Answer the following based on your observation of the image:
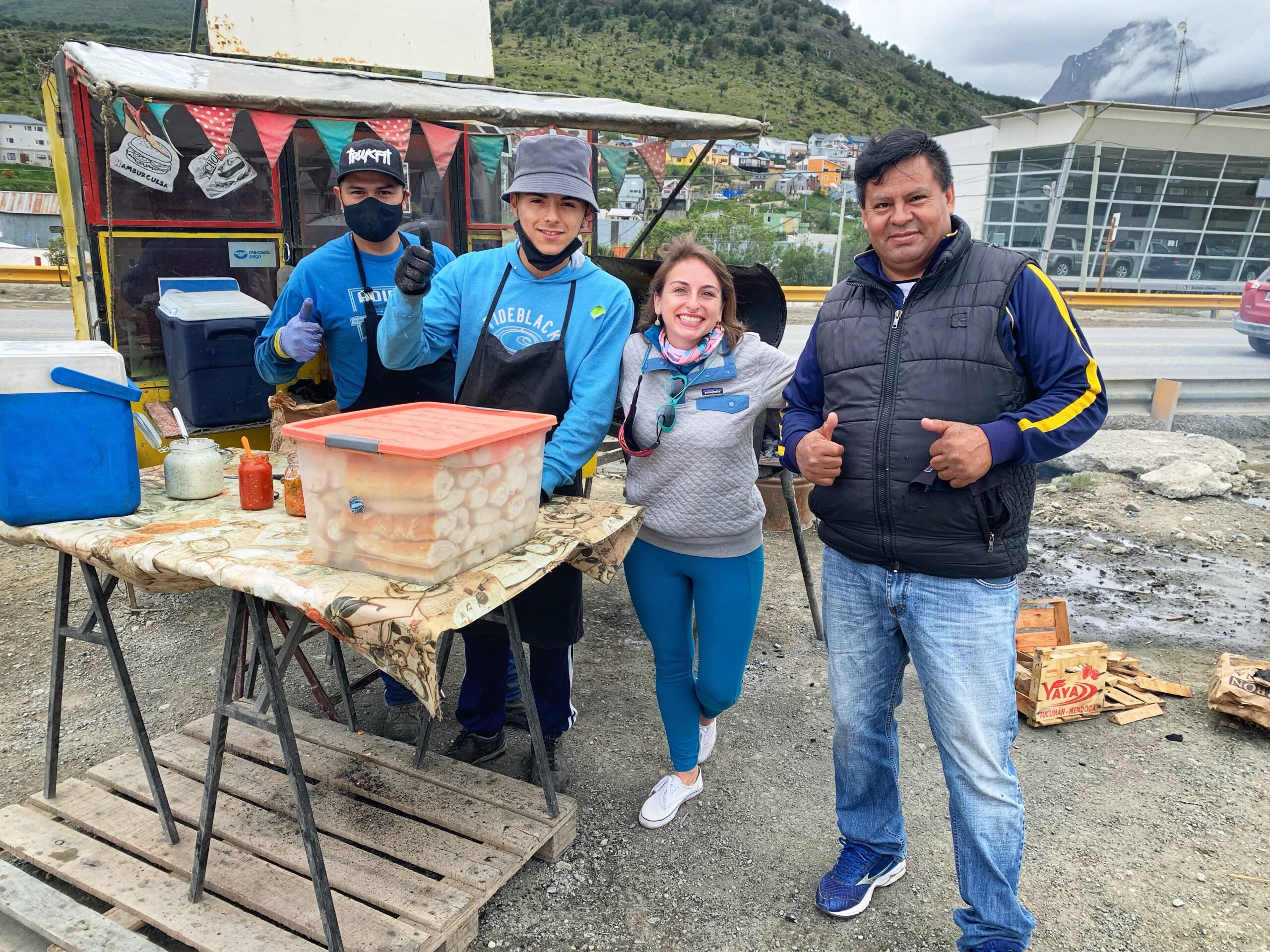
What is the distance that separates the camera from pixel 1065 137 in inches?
1002

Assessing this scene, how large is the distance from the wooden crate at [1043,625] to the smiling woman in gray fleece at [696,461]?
6.24 ft

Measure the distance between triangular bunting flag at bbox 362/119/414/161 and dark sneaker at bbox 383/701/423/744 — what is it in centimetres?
304

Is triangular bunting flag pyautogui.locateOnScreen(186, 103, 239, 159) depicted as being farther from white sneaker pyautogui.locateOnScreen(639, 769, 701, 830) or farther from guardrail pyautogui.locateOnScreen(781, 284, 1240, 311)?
guardrail pyautogui.locateOnScreen(781, 284, 1240, 311)

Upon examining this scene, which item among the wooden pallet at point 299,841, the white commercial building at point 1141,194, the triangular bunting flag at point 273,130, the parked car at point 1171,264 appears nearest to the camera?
the wooden pallet at point 299,841

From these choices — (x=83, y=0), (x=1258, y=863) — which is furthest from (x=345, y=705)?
(x=83, y=0)

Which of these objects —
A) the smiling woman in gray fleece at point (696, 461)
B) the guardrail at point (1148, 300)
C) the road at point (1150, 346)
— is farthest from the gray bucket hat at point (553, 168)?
the guardrail at point (1148, 300)

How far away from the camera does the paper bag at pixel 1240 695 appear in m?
3.31

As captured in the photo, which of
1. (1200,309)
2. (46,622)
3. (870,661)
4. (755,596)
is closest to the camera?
(870,661)

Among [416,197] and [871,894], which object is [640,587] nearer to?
[871,894]

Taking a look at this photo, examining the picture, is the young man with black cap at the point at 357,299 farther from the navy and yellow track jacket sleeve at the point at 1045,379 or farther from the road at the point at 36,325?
the road at the point at 36,325

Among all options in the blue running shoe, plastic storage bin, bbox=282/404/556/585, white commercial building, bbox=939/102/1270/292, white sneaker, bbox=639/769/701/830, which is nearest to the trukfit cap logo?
plastic storage bin, bbox=282/404/556/585

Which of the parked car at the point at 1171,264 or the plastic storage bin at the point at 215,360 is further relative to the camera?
the parked car at the point at 1171,264

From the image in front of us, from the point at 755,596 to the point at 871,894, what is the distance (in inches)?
37.2

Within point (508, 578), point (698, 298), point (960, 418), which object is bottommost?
point (508, 578)
